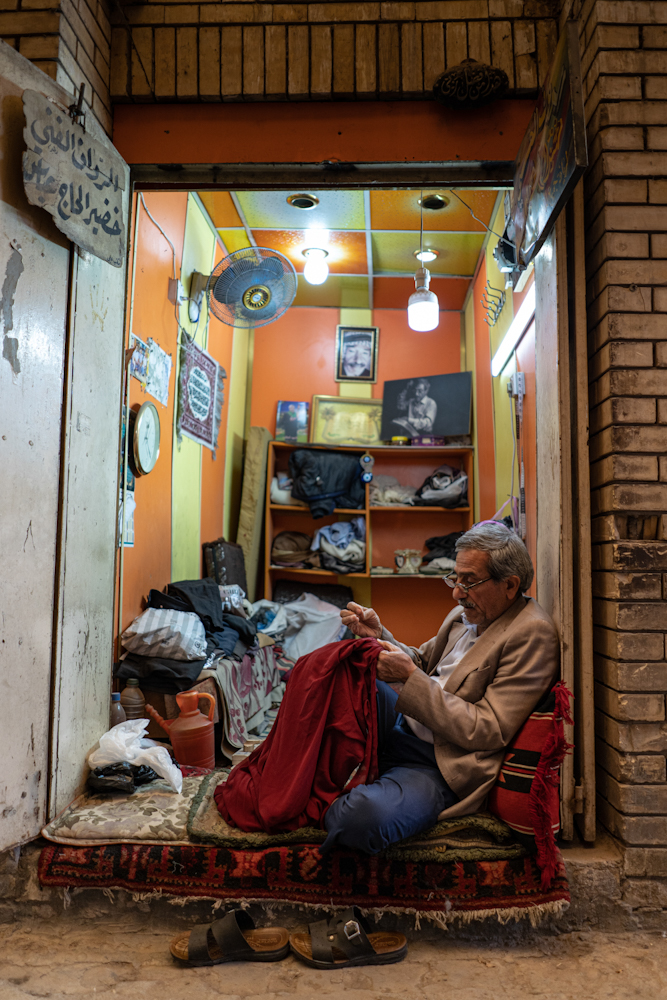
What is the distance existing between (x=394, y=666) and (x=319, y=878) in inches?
28.2

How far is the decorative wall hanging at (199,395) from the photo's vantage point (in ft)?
14.7

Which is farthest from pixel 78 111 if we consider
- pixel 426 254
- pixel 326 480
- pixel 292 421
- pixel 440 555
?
pixel 440 555

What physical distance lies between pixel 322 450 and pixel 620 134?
4.24 m

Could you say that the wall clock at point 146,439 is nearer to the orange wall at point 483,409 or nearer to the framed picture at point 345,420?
the orange wall at point 483,409

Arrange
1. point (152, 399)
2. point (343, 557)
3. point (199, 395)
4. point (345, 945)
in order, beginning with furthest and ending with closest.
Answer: point (343, 557), point (199, 395), point (152, 399), point (345, 945)

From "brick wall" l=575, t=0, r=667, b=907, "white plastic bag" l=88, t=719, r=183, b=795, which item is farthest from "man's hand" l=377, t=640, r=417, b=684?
"white plastic bag" l=88, t=719, r=183, b=795

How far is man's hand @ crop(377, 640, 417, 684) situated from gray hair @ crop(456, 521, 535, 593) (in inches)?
17.3

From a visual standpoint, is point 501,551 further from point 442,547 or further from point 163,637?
point 442,547

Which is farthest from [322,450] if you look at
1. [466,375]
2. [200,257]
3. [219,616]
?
[219,616]

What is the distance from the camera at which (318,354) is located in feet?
22.2

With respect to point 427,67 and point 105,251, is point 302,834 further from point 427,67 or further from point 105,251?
point 427,67

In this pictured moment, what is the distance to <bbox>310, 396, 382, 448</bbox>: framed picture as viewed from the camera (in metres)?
6.59

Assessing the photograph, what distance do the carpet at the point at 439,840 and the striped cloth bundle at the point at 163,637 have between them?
3.84 ft

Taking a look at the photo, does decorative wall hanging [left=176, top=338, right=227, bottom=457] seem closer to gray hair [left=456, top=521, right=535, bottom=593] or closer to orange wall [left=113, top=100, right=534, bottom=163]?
orange wall [left=113, top=100, right=534, bottom=163]
